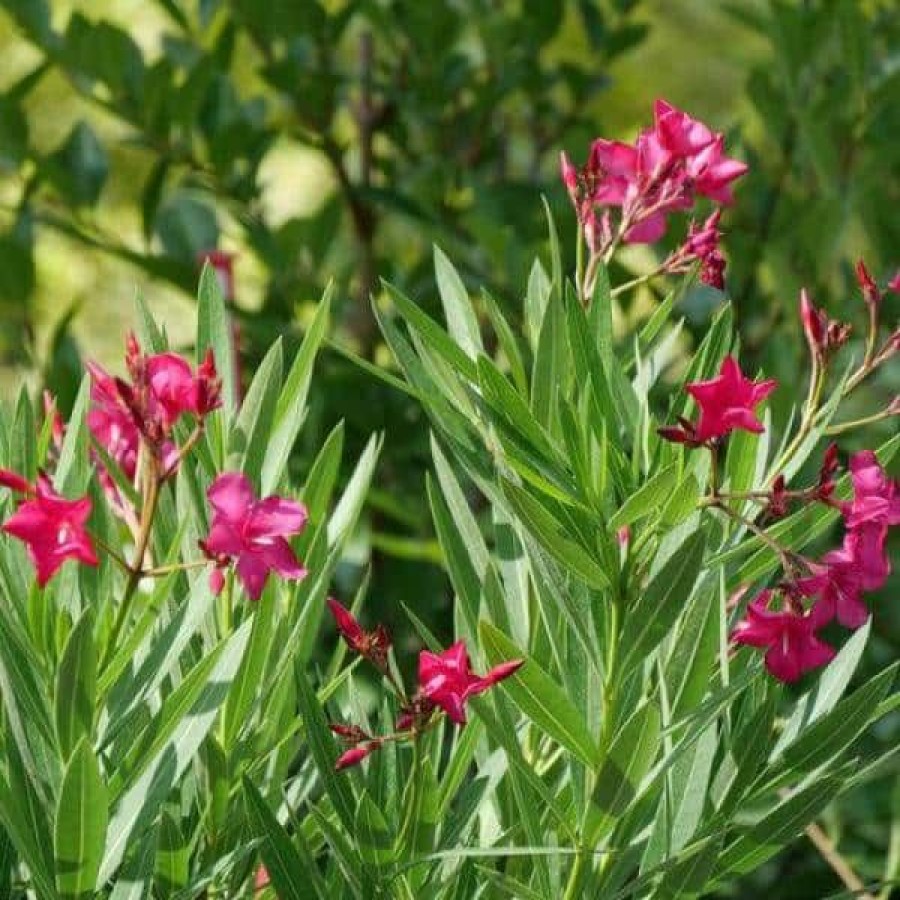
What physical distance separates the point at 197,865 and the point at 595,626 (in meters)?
0.18

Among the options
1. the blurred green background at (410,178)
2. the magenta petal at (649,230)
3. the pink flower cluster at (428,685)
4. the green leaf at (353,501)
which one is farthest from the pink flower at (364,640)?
the blurred green background at (410,178)

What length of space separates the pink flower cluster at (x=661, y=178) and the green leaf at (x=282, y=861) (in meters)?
0.25

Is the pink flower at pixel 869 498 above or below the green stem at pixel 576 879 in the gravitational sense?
above

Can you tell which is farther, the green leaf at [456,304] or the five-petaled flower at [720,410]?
the green leaf at [456,304]

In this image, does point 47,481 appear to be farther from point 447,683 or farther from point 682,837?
point 682,837

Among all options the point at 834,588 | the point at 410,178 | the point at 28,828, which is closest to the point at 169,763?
the point at 28,828

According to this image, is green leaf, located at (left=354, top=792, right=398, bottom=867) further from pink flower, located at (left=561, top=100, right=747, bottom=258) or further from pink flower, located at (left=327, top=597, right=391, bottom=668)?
pink flower, located at (left=561, top=100, right=747, bottom=258)

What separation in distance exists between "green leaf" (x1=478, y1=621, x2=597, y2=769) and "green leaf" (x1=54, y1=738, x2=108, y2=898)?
0.13 metres

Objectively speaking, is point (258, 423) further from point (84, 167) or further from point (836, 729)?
point (84, 167)

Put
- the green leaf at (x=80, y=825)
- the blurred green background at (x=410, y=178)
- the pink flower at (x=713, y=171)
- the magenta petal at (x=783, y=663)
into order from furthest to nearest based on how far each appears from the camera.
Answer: the blurred green background at (x=410, y=178) < the pink flower at (x=713, y=171) < the magenta petal at (x=783, y=663) < the green leaf at (x=80, y=825)

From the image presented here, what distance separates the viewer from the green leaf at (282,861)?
0.69 m

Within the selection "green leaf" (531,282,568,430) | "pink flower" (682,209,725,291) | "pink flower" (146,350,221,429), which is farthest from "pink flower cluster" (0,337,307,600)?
"pink flower" (682,209,725,291)

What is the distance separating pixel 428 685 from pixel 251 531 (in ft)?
0.25

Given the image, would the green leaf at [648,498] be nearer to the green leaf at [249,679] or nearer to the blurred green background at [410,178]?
the green leaf at [249,679]
